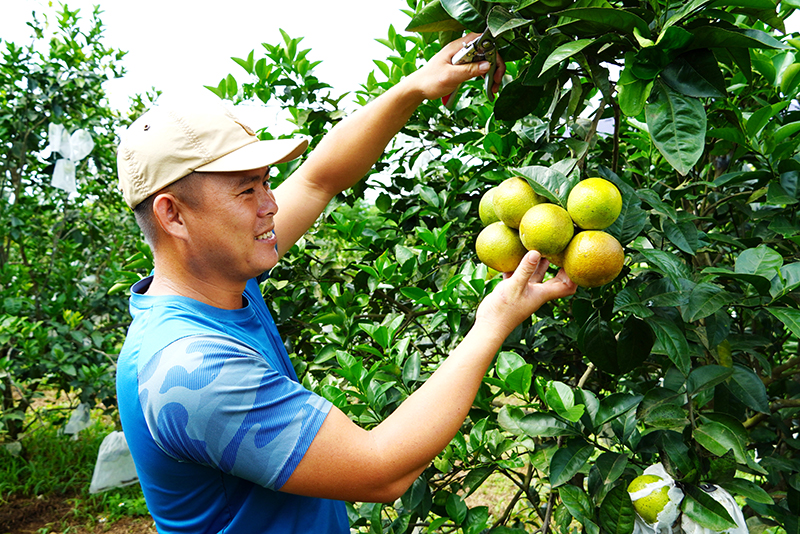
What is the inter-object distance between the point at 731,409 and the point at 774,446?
2.93 feet

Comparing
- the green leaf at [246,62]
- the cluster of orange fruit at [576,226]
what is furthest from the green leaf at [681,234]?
the green leaf at [246,62]

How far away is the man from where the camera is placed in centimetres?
102

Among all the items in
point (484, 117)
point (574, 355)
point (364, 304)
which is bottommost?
point (574, 355)

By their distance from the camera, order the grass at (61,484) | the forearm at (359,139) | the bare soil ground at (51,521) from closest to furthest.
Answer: the forearm at (359,139) → the bare soil ground at (51,521) → the grass at (61,484)

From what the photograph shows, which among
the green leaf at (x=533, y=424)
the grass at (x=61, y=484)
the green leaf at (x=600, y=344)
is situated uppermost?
the green leaf at (x=600, y=344)

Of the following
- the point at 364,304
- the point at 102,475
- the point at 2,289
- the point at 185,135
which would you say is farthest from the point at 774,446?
the point at 2,289

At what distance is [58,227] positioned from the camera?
5.04 m

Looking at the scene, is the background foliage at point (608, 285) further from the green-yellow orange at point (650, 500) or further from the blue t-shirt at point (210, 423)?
the blue t-shirt at point (210, 423)

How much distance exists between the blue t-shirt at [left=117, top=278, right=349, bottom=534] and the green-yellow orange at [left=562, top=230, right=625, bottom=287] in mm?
548

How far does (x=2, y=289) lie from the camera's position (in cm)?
448

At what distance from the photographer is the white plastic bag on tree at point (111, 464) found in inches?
163

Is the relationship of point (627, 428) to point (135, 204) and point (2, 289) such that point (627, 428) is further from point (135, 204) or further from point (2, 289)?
point (2, 289)

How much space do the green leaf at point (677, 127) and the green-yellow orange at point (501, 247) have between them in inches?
14.0

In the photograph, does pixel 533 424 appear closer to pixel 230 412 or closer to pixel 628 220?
pixel 628 220
